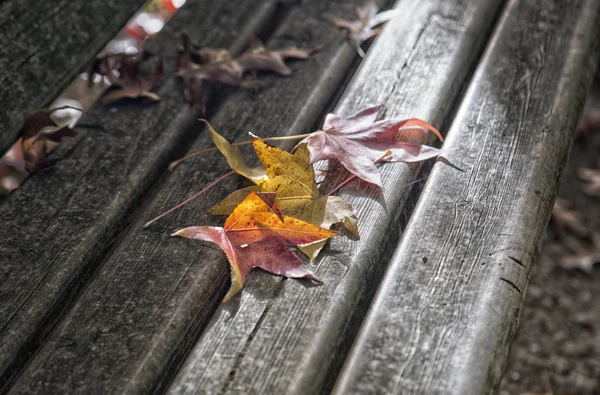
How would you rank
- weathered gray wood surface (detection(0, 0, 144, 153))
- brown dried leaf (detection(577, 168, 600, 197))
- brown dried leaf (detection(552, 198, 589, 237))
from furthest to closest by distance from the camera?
brown dried leaf (detection(577, 168, 600, 197)) → brown dried leaf (detection(552, 198, 589, 237)) → weathered gray wood surface (detection(0, 0, 144, 153))

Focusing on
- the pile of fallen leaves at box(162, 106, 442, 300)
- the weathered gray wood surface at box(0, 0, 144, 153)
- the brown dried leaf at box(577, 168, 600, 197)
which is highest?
the weathered gray wood surface at box(0, 0, 144, 153)

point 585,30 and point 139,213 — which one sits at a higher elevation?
point 139,213

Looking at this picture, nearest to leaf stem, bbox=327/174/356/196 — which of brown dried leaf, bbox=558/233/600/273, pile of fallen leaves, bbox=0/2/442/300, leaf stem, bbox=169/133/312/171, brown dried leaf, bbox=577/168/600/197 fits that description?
pile of fallen leaves, bbox=0/2/442/300

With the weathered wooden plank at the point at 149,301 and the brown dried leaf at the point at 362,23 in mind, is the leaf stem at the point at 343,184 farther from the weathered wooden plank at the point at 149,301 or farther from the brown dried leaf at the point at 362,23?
the brown dried leaf at the point at 362,23

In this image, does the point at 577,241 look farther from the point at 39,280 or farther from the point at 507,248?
the point at 39,280

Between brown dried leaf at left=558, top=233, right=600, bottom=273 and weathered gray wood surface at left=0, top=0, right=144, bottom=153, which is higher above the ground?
weathered gray wood surface at left=0, top=0, right=144, bottom=153

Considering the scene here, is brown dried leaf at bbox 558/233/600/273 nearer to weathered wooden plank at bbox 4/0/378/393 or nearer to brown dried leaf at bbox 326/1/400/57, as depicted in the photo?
brown dried leaf at bbox 326/1/400/57

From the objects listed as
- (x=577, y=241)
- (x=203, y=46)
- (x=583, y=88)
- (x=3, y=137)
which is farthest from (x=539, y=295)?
(x=3, y=137)

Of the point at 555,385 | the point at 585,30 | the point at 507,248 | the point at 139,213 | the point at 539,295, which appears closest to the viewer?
the point at 507,248

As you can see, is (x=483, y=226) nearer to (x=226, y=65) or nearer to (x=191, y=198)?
(x=191, y=198)
